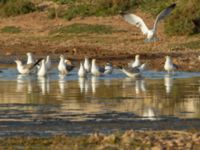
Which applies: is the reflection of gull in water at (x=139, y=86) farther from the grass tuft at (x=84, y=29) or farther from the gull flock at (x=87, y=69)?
the grass tuft at (x=84, y=29)

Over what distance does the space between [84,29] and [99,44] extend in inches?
127

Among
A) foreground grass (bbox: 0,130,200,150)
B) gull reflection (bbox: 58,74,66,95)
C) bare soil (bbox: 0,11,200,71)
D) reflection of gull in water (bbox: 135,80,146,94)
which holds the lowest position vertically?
foreground grass (bbox: 0,130,200,150)

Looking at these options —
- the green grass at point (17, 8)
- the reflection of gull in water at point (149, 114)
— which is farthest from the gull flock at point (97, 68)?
the green grass at point (17, 8)

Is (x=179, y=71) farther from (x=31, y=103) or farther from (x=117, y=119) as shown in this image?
(x=117, y=119)

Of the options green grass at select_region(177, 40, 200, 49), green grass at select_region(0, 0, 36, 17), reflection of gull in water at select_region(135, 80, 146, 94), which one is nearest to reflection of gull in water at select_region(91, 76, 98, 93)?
reflection of gull in water at select_region(135, 80, 146, 94)

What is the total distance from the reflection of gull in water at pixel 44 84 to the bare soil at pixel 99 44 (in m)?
5.10

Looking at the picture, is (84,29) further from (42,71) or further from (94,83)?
(94,83)

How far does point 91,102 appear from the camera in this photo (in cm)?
1967

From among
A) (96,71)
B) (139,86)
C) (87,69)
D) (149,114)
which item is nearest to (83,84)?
(139,86)

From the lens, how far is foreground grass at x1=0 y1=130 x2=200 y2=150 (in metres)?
13.5

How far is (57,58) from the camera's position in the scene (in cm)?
3472

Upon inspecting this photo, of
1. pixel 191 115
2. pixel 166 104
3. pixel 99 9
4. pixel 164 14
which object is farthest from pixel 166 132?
pixel 99 9

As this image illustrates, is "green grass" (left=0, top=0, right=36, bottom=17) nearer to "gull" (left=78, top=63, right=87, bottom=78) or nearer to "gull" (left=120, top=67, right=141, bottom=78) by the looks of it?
"gull" (left=78, top=63, right=87, bottom=78)

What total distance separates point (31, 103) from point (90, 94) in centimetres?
216
